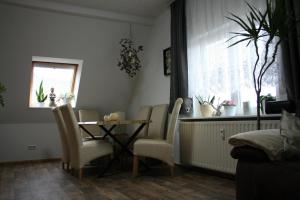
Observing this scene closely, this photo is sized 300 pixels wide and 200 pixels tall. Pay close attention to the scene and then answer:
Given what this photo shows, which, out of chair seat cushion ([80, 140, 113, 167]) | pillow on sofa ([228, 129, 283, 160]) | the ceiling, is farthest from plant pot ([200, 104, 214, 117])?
the ceiling

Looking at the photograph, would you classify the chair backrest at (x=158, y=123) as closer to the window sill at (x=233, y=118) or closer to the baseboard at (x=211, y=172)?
the window sill at (x=233, y=118)

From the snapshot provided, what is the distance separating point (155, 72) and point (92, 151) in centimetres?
216

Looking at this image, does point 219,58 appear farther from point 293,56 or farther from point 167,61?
point 167,61

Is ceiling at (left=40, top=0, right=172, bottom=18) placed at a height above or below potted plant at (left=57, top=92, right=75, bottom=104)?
above

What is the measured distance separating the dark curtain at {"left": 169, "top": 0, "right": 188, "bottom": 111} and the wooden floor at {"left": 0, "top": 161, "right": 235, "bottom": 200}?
3.95 ft

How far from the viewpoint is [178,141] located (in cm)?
411

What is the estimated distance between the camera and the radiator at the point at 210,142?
2861 mm

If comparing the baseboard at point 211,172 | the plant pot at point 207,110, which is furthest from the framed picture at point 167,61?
the baseboard at point 211,172

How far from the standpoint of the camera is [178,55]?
4.03 m

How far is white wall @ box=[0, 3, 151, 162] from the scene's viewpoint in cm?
416

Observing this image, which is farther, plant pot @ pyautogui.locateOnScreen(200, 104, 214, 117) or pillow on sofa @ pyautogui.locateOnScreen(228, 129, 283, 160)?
plant pot @ pyautogui.locateOnScreen(200, 104, 214, 117)

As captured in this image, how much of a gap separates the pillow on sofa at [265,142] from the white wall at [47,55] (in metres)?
3.56

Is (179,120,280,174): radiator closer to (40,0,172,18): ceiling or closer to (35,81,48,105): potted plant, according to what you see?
(40,0,172,18): ceiling

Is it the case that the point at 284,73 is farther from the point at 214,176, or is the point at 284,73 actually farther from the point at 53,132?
the point at 53,132
